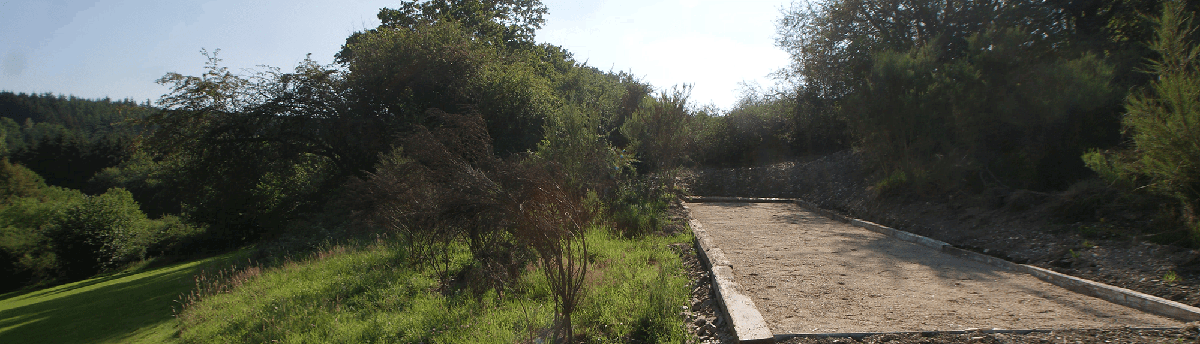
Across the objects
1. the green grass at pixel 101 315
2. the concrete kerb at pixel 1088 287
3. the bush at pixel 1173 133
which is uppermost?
the bush at pixel 1173 133

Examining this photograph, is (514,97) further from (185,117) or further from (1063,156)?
(1063,156)

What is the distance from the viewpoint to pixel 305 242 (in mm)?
13625

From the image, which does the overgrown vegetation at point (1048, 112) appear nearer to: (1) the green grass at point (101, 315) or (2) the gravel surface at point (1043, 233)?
(2) the gravel surface at point (1043, 233)

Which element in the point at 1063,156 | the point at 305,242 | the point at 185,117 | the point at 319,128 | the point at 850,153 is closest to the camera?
the point at 1063,156

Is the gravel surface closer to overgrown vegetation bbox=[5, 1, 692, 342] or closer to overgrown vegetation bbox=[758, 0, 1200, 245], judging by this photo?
overgrown vegetation bbox=[758, 0, 1200, 245]

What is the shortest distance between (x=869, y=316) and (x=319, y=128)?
15671 millimetres

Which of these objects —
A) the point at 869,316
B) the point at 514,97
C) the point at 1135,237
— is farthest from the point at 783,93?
the point at 869,316

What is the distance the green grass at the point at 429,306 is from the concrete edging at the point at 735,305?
0.38m

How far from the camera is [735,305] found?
4289 millimetres

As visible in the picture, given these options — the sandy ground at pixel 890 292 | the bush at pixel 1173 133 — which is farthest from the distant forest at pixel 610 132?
the sandy ground at pixel 890 292

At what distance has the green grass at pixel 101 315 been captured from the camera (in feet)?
25.7

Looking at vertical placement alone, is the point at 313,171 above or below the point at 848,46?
below

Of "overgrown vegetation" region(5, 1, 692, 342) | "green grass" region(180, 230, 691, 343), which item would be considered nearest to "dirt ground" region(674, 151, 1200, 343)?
"green grass" region(180, 230, 691, 343)

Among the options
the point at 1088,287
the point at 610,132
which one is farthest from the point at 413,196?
the point at 610,132
